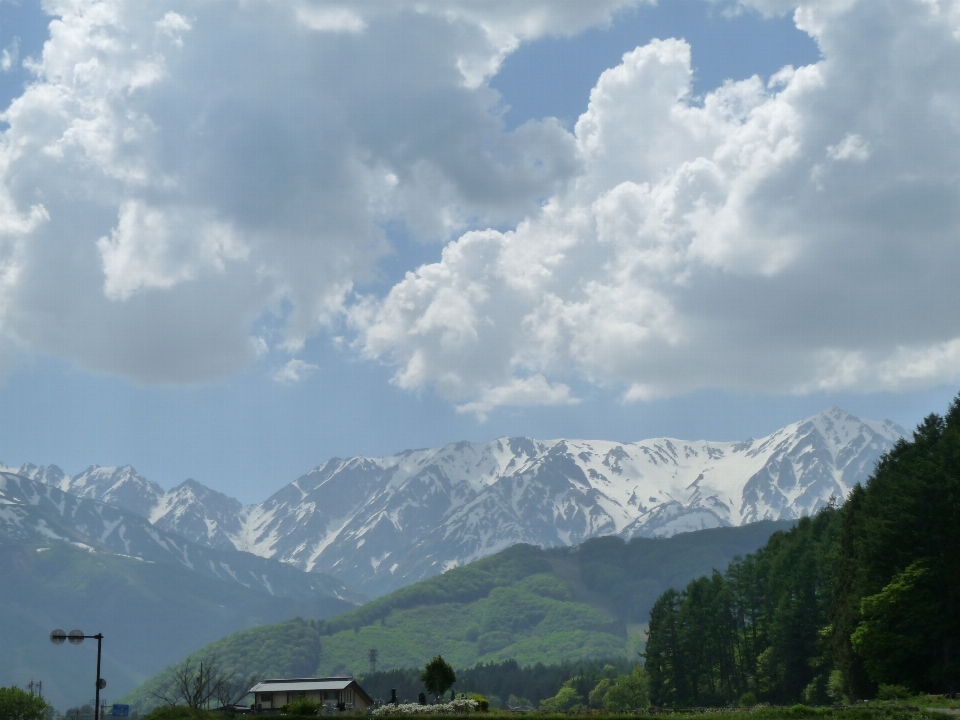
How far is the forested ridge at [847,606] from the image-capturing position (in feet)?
250

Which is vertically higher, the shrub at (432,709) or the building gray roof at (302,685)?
the building gray roof at (302,685)

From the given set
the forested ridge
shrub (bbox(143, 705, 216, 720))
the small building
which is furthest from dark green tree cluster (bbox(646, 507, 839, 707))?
shrub (bbox(143, 705, 216, 720))

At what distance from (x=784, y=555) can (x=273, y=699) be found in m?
64.7

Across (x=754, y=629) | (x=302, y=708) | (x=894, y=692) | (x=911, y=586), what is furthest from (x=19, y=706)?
(x=911, y=586)

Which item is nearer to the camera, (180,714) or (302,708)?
(180,714)

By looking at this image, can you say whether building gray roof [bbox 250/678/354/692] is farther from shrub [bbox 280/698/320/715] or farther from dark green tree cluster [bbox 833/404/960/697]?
dark green tree cluster [bbox 833/404/960/697]

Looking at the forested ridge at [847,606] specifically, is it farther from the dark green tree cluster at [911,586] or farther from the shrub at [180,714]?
the shrub at [180,714]

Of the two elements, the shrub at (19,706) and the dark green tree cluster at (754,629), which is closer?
the shrub at (19,706)

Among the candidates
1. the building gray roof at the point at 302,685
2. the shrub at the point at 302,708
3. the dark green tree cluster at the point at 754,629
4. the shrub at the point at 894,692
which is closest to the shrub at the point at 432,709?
the shrub at the point at 302,708

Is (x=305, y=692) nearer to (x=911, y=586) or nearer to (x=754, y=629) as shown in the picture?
(x=754, y=629)

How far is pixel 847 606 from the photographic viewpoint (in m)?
89.8

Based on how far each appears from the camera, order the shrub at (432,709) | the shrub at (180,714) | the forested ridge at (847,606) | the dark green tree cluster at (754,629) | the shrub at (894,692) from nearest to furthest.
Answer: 1. the shrub at (180,714)
2. the shrub at (894,692)
3. the shrub at (432,709)
4. the forested ridge at (847,606)
5. the dark green tree cluster at (754,629)

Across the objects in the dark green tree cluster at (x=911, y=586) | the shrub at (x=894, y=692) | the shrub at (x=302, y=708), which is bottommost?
the shrub at (x=894, y=692)

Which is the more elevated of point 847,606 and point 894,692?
point 847,606
